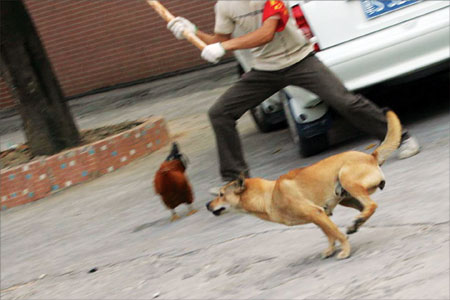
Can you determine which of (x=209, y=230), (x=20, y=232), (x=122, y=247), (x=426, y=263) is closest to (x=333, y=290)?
(x=426, y=263)

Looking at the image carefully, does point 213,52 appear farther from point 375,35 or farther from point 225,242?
point 375,35

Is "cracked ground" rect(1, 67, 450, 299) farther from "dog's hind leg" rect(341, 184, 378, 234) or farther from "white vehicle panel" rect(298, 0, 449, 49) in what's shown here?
"white vehicle panel" rect(298, 0, 449, 49)

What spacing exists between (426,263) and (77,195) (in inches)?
238

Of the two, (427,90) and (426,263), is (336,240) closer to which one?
(426,263)

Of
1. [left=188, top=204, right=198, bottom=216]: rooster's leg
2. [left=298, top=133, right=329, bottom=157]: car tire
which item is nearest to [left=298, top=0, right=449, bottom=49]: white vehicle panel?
[left=298, top=133, right=329, bottom=157]: car tire

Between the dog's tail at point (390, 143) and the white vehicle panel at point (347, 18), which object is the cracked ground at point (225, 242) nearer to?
the dog's tail at point (390, 143)

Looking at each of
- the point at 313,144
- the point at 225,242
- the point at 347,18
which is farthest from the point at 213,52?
the point at 313,144

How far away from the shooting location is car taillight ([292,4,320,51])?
7.89 metres

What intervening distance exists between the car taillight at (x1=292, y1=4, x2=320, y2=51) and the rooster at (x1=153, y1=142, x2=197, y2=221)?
1428mm

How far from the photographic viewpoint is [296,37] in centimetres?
706

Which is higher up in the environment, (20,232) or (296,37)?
(296,37)

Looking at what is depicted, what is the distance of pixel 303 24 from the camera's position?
7930 mm

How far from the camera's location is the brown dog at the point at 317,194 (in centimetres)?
541

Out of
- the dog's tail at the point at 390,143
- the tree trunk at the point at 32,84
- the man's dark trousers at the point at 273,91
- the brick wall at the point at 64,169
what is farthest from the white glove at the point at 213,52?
the tree trunk at the point at 32,84
